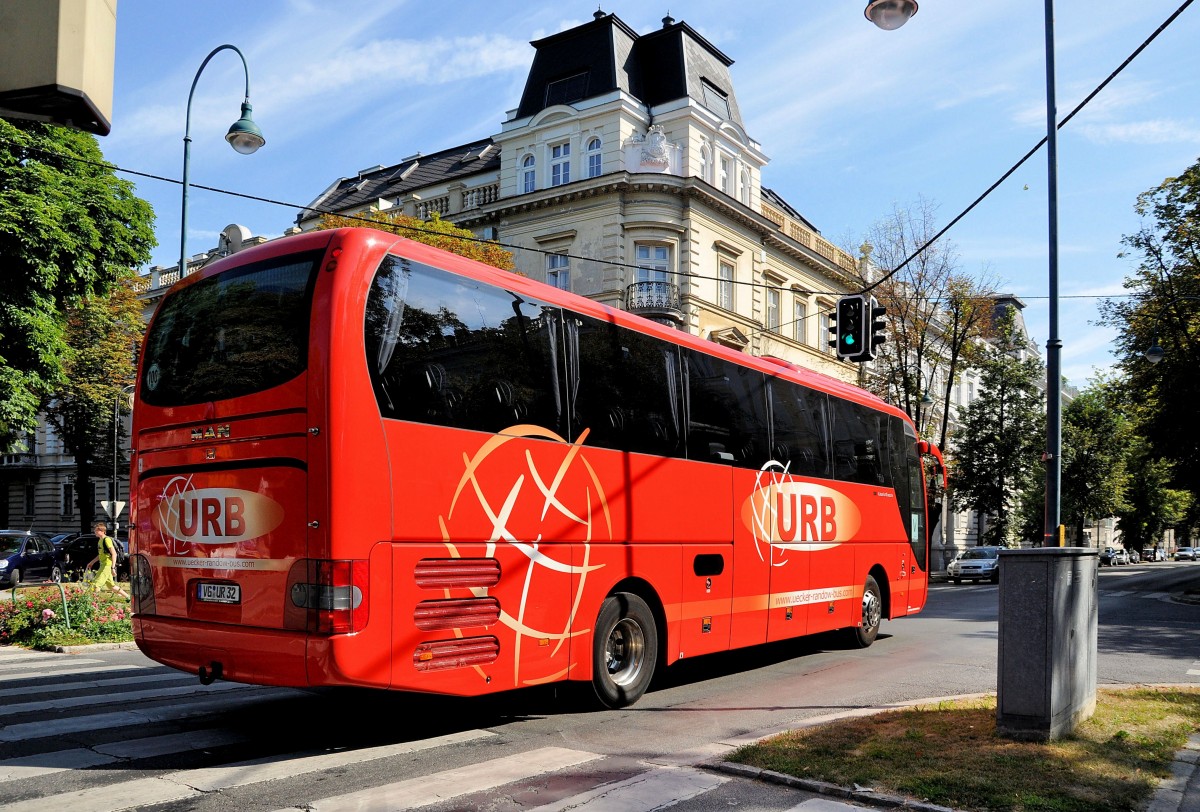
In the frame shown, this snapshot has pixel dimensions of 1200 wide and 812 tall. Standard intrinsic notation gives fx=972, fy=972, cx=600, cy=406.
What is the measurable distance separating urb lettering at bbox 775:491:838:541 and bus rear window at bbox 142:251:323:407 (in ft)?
22.5

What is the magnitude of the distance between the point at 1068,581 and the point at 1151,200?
3151 cm

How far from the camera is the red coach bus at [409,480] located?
21.5 feet

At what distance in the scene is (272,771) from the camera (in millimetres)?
6363

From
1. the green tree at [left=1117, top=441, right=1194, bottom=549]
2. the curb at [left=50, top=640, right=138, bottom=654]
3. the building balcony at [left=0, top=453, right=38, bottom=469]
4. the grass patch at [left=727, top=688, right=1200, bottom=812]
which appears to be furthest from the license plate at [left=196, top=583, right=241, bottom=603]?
the green tree at [left=1117, top=441, right=1194, bottom=549]

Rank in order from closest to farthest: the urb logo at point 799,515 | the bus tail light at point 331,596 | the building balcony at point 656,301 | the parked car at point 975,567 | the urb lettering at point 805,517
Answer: the bus tail light at point 331,596 → the urb logo at point 799,515 → the urb lettering at point 805,517 → the building balcony at point 656,301 → the parked car at point 975,567

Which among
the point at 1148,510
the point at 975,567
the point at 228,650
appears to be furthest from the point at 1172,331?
the point at 1148,510

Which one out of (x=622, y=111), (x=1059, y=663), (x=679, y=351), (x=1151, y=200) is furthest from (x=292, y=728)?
(x=1151, y=200)

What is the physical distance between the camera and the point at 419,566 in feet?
22.6

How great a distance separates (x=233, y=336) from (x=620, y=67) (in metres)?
33.6

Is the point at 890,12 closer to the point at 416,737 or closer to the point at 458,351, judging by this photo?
the point at 458,351

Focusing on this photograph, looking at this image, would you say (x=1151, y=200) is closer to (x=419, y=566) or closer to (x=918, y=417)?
(x=918, y=417)

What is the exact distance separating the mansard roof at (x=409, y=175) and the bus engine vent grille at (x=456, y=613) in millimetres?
35599

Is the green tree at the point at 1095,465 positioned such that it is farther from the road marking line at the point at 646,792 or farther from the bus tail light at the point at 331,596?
the bus tail light at the point at 331,596

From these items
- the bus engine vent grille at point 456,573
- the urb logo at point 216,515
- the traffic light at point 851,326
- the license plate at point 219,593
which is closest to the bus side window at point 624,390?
the bus engine vent grille at point 456,573
